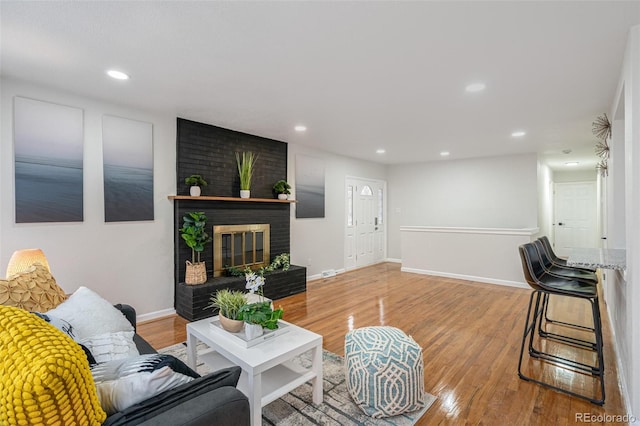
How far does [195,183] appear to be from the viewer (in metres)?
3.88

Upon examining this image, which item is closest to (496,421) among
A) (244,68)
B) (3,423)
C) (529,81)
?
(3,423)

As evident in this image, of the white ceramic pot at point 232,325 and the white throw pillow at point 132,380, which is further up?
the white throw pillow at point 132,380

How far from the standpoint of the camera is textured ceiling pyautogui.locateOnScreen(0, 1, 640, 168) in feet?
5.95

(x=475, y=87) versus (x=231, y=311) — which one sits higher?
(x=475, y=87)

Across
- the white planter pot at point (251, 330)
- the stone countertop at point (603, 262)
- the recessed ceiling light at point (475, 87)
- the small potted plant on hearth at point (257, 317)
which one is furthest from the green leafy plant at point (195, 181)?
the stone countertop at point (603, 262)

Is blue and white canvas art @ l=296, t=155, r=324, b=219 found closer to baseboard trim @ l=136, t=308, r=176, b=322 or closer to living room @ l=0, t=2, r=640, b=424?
living room @ l=0, t=2, r=640, b=424

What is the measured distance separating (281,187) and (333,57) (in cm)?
284

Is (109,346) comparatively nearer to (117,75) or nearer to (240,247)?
(117,75)

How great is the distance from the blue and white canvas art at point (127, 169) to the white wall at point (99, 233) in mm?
62

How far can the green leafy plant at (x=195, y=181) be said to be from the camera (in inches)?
151

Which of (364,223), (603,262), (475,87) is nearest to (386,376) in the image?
(603,262)

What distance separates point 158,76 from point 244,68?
31.0 inches

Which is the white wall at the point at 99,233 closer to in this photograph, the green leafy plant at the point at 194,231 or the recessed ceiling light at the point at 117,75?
the green leafy plant at the point at 194,231

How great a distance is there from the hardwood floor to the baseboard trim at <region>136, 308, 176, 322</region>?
11cm
